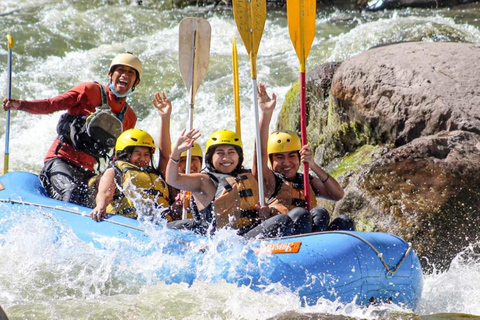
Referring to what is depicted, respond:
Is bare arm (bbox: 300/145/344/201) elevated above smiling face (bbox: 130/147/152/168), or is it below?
below

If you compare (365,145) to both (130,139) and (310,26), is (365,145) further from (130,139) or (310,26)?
(130,139)

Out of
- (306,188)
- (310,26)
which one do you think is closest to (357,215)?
(306,188)

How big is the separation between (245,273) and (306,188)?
1107 mm

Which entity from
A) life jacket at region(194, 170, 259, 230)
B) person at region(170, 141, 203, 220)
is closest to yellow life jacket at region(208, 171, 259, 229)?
life jacket at region(194, 170, 259, 230)

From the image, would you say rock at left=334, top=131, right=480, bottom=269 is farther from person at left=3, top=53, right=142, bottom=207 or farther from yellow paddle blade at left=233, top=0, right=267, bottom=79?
person at left=3, top=53, right=142, bottom=207

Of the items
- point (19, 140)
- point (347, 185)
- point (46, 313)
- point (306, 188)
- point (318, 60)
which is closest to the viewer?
point (46, 313)

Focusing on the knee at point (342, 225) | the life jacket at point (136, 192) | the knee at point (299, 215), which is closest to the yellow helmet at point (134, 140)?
the life jacket at point (136, 192)

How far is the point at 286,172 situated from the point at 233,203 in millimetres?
778

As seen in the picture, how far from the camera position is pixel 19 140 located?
10078 mm

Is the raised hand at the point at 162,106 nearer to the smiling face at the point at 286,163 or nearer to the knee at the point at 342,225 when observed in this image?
the smiling face at the point at 286,163

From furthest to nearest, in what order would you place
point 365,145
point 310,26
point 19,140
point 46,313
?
point 19,140
point 365,145
point 310,26
point 46,313

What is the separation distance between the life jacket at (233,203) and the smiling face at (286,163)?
554mm

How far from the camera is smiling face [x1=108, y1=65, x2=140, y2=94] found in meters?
6.16

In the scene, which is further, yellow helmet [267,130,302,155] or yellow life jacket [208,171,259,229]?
yellow helmet [267,130,302,155]
